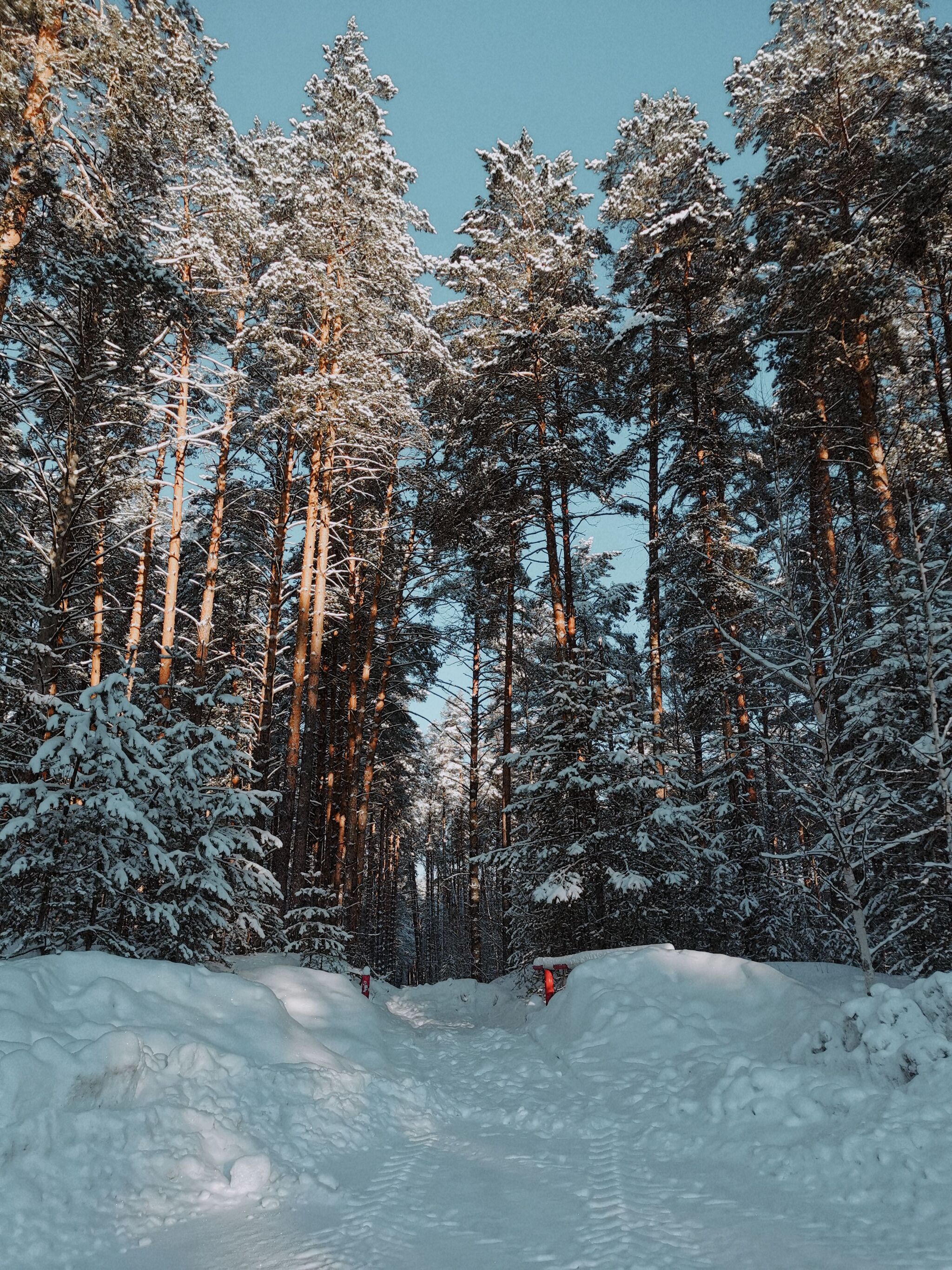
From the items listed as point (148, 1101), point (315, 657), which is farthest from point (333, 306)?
point (148, 1101)

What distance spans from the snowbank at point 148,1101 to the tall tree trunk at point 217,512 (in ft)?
23.6

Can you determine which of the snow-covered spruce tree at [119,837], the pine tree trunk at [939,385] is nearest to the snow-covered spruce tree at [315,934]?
the snow-covered spruce tree at [119,837]

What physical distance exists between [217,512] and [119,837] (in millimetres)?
8439

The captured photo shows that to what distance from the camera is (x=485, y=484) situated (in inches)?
628

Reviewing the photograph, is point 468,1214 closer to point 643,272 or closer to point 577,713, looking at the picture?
point 577,713

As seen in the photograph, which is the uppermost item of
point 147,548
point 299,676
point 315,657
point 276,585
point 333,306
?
point 333,306

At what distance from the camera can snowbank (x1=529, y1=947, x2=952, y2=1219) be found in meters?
4.16

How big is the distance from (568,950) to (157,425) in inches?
518

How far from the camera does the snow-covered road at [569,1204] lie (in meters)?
3.48

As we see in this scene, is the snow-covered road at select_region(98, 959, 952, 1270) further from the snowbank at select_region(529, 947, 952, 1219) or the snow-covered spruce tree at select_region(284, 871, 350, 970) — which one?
the snow-covered spruce tree at select_region(284, 871, 350, 970)

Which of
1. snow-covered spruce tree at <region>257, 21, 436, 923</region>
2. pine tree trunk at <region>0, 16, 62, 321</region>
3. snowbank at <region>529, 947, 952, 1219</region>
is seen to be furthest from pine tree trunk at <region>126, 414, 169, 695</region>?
snowbank at <region>529, 947, 952, 1219</region>

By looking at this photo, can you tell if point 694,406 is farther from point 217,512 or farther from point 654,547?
point 217,512

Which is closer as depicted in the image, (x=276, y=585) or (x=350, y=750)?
(x=276, y=585)

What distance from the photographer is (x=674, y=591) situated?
15.4m
